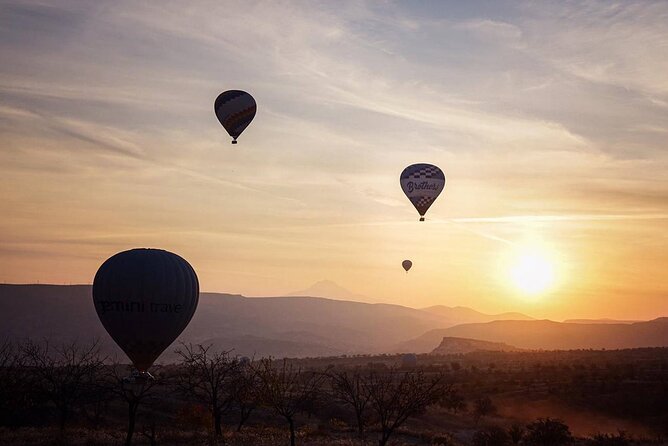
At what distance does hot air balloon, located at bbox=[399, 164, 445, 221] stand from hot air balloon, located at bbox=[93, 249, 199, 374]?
37.8 metres

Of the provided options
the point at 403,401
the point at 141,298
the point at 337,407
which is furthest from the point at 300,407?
the point at 403,401

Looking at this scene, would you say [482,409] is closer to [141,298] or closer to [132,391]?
[141,298]

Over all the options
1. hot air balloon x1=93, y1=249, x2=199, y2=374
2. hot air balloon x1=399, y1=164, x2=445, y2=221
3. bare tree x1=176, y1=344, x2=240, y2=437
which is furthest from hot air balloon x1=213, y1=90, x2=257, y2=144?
hot air balloon x1=399, y1=164, x2=445, y2=221

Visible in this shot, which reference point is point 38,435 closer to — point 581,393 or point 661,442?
point 661,442

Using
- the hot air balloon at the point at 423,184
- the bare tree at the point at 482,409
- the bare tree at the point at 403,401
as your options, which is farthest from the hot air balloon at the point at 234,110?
the bare tree at the point at 482,409

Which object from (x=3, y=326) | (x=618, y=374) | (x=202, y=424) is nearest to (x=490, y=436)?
(x=202, y=424)

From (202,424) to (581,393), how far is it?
3581 cm

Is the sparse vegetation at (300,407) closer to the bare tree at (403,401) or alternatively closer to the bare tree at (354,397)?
the bare tree at (403,401)

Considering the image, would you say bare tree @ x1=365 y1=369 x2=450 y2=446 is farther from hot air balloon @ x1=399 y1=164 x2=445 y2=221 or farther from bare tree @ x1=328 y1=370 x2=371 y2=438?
hot air balloon @ x1=399 y1=164 x2=445 y2=221

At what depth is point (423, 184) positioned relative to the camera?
69250 mm

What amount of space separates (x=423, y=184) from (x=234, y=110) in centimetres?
2405

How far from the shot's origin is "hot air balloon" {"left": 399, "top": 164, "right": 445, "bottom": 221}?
6925 cm

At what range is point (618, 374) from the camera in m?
65.3

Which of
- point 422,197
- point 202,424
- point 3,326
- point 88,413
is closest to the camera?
Result: point 202,424
